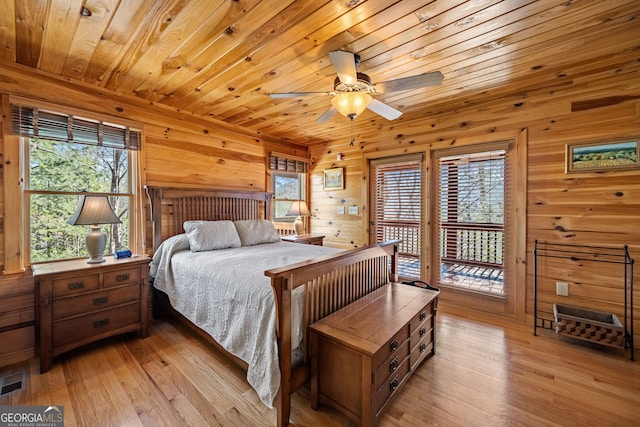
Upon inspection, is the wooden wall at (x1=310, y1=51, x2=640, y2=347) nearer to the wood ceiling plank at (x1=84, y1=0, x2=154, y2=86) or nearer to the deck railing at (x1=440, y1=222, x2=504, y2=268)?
the deck railing at (x1=440, y1=222, x2=504, y2=268)

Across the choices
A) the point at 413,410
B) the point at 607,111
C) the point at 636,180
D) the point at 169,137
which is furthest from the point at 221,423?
the point at 607,111

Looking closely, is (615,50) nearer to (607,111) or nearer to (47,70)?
(607,111)

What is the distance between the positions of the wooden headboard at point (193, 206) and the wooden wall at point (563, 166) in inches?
86.4

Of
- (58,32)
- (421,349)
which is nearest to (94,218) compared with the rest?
(58,32)

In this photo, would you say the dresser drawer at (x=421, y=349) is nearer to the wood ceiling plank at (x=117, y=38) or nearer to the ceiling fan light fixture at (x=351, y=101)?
the ceiling fan light fixture at (x=351, y=101)

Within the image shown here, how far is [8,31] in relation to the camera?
1889 millimetres

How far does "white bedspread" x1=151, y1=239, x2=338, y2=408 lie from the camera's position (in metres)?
1.66

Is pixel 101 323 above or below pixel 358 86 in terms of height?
below

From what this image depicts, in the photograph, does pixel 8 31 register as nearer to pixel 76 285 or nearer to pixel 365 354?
pixel 76 285

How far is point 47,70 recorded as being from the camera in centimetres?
244

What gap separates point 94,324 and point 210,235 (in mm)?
1259

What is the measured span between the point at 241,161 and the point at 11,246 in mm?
2571

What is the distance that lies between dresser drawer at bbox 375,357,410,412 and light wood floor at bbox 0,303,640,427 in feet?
0.46

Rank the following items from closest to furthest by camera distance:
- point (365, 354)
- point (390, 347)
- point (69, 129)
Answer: point (365, 354), point (390, 347), point (69, 129)
